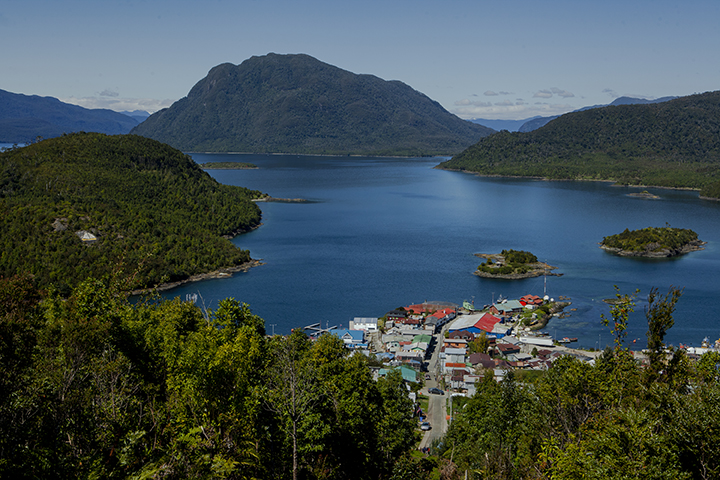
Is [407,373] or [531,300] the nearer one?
[407,373]

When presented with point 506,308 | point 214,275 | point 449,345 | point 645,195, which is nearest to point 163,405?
point 449,345

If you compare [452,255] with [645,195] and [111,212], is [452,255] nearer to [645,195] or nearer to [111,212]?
[111,212]

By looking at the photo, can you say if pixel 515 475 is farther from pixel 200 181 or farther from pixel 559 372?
pixel 200 181

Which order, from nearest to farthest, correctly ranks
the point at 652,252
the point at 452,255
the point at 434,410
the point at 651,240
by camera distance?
1. the point at 434,410
2. the point at 452,255
3. the point at 652,252
4. the point at 651,240

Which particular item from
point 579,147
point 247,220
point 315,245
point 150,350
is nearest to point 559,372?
point 150,350

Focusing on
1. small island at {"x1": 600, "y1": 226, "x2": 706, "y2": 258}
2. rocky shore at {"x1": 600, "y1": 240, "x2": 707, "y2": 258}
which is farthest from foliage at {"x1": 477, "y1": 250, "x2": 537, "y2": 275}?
small island at {"x1": 600, "y1": 226, "x2": 706, "y2": 258}

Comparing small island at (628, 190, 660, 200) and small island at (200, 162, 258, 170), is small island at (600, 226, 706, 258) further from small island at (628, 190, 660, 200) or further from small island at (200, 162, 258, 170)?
small island at (200, 162, 258, 170)
